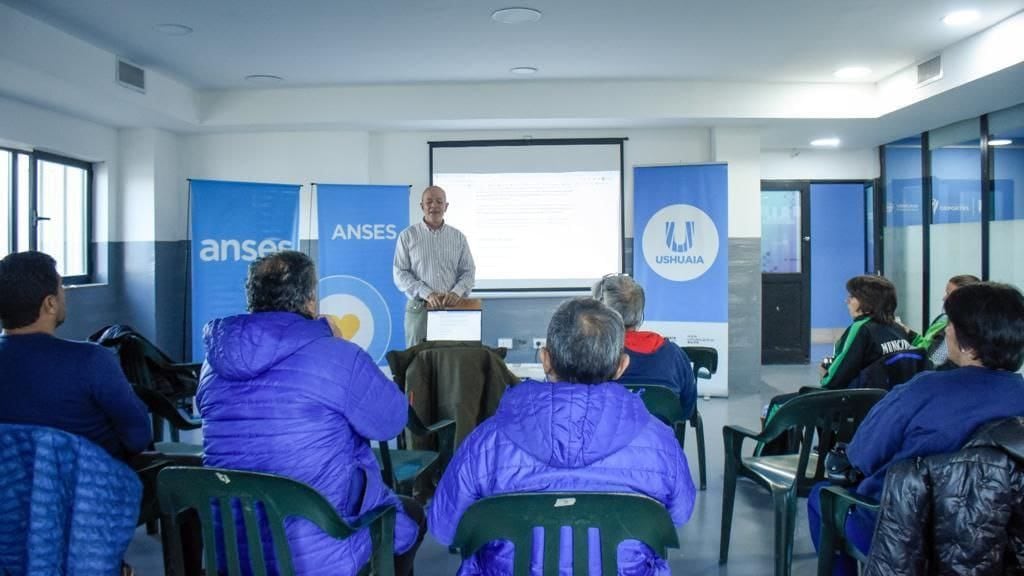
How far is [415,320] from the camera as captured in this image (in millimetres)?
4867

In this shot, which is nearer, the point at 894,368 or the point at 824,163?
the point at 894,368

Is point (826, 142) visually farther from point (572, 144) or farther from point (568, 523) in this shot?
point (568, 523)

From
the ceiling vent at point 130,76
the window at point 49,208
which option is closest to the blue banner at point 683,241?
the ceiling vent at point 130,76

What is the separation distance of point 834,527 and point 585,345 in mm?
1097

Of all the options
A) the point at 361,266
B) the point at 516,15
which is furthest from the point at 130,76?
the point at 516,15

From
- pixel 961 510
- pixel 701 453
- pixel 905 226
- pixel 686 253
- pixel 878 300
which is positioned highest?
pixel 905 226

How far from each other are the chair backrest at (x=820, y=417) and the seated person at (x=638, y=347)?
1.89 feet

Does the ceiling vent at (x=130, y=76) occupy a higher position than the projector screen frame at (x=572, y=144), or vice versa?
the ceiling vent at (x=130, y=76)

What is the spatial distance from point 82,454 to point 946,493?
79.0 inches

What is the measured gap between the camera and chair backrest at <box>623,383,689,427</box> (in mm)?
2947

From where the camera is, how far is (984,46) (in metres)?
4.80

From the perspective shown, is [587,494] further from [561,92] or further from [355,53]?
[561,92]

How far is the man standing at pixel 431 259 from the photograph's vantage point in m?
4.92

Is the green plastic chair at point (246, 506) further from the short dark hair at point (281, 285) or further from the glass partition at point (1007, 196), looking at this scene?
the glass partition at point (1007, 196)
